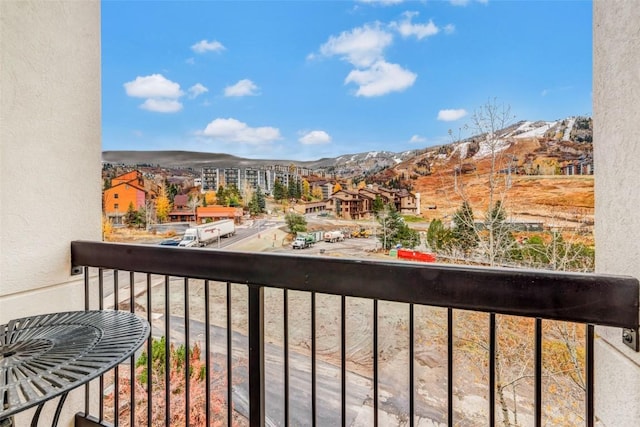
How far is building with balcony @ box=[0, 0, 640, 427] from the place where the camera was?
803 millimetres

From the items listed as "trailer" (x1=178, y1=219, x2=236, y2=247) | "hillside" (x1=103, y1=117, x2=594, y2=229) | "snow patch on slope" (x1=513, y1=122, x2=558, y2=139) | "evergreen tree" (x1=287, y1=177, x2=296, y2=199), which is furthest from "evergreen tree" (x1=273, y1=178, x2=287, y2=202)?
"snow patch on slope" (x1=513, y1=122, x2=558, y2=139)

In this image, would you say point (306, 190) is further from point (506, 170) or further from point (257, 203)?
point (506, 170)

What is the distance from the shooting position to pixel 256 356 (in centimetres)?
118

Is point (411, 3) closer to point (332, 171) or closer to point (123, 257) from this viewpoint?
point (332, 171)

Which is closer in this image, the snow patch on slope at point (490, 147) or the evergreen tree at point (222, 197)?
the snow patch on slope at point (490, 147)

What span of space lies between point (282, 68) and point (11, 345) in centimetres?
158

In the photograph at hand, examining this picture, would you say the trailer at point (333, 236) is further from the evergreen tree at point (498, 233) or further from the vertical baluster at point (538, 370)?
the vertical baluster at point (538, 370)

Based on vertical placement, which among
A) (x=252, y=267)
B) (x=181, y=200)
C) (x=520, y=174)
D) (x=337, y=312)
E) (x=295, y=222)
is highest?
(x=520, y=174)

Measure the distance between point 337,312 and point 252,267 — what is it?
0.91 metres

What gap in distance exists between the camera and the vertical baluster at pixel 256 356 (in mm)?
1160

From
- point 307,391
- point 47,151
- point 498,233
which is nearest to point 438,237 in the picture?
point 498,233

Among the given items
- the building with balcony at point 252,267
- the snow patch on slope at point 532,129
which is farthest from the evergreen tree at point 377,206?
the snow patch on slope at point 532,129

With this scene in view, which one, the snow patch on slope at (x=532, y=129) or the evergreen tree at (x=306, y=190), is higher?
the snow patch on slope at (x=532, y=129)

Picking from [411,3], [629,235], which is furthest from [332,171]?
[629,235]
